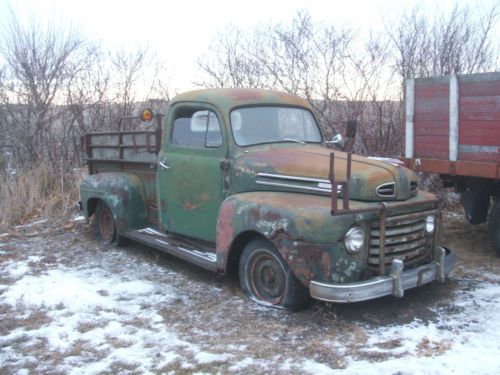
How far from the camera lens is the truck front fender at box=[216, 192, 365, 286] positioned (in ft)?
13.7

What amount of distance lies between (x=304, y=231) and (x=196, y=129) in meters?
2.10

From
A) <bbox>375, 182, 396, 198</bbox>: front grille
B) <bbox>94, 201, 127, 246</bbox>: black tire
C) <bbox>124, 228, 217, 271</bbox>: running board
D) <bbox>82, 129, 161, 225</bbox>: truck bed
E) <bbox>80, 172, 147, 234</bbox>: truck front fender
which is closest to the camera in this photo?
<bbox>375, 182, 396, 198</bbox>: front grille

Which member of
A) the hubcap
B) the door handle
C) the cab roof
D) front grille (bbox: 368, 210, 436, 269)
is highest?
the cab roof

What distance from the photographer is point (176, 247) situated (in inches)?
230

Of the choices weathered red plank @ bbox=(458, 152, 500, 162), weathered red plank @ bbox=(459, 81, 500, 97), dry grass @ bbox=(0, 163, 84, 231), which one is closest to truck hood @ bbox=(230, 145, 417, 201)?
weathered red plank @ bbox=(458, 152, 500, 162)

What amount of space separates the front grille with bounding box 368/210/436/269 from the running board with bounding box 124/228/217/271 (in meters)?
1.61

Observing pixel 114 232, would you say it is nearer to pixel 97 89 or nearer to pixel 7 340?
pixel 7 340

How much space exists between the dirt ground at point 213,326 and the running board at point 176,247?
267 millimetres

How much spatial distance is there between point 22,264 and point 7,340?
2.32 m

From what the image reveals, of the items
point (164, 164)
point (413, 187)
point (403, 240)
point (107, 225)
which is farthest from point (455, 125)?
point (107, 225)

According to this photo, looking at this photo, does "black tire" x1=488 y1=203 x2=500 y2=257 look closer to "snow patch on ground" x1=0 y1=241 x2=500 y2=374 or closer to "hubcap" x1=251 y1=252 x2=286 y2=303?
"snow patch on ground" x1=0 y1=241 x2=500 y2=374

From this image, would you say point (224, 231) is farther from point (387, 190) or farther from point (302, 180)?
point (387, 190)

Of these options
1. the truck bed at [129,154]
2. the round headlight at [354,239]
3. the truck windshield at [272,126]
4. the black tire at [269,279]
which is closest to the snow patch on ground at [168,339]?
the black tire at [269,279]

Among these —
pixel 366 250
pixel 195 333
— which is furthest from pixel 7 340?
pixel 366 250
